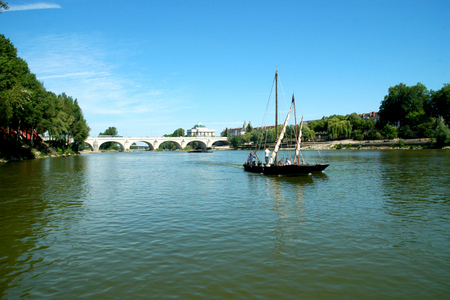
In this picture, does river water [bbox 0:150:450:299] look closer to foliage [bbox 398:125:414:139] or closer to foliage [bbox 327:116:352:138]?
foliage [bbox 398:125:414:139]

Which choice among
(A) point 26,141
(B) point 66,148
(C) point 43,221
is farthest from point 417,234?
(B) point 66,148

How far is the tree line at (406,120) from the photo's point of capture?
4016 inches

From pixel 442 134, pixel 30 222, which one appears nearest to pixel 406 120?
pixel 442 134

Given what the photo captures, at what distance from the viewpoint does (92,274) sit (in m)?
8.52

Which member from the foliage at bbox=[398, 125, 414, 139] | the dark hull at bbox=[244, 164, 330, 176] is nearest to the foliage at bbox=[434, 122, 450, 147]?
the foliage at bbox=[398, 125, 414, 139]

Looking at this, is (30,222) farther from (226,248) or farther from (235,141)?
(235,141)

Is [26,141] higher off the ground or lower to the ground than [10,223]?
higher

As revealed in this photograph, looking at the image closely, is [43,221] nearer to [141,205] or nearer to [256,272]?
[141,205]

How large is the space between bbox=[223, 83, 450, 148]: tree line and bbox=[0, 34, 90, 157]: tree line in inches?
1969

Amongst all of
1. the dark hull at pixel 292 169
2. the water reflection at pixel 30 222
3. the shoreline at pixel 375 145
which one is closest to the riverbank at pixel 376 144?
the shoreline at pixel 375 145

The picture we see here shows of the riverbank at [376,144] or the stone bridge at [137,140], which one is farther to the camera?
the stone bridge at [137,140]

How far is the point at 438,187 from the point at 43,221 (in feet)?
78.8

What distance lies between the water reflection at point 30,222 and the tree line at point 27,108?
58.8 feet

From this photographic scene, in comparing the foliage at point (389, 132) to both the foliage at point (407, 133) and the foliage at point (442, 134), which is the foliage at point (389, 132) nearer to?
the foliage at point (407, 133)
